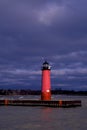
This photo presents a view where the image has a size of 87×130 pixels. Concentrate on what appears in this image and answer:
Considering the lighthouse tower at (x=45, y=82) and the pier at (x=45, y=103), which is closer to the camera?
the lighthouse tower at (x=45, y=82)

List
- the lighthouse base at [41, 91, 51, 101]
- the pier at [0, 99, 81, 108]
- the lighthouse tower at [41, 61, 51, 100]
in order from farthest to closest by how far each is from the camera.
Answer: the pier at [0, 99, 81, 108] → the lighthouse base at [41, 91, 51, 101] → the lighthouse tower at [41, 61, 51, 100]

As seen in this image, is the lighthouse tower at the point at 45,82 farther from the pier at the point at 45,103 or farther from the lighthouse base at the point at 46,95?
the pier at the point at 45,103

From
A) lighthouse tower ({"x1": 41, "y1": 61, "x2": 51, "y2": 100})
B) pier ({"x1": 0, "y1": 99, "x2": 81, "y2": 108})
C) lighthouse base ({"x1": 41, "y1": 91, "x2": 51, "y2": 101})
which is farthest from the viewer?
pier ({"x1": 0, "y1": 99, "x2": 81, "y2": 108})

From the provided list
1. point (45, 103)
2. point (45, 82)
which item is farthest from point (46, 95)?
point (45, 82)

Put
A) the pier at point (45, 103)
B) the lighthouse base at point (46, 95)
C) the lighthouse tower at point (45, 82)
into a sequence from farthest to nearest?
the pier at point (45, 103) → the lighthouse base at point (46, 95) → the lighthouse tower at point (45, 82)

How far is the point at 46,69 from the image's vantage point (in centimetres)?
5350

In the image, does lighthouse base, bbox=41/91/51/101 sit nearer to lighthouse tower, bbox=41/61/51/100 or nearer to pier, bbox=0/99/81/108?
lighthouse tower, bbox=41/61/51/100

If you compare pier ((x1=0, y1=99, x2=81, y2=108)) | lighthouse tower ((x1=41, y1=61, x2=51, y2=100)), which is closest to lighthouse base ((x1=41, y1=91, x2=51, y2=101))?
lighthouse tower ((x1=41, y1=61, x2=51, y2=100))

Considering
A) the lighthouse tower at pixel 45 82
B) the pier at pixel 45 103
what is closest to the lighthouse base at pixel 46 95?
the lighthouse tower at pixel 45 82

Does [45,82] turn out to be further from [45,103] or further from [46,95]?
[45,103]
